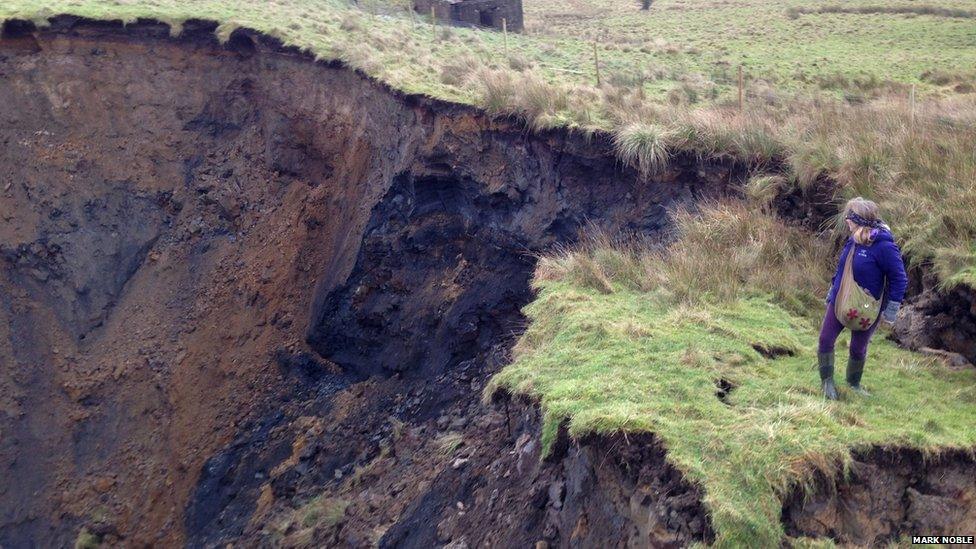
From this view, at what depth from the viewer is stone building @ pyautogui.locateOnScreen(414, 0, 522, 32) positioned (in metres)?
25.3

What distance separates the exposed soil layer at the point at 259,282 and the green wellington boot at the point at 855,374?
2736mm

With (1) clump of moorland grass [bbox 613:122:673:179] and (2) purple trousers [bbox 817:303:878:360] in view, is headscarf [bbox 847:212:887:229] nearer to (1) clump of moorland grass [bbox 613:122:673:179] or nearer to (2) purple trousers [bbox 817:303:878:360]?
(2) purple trousers [bbox 817:303:878:360]

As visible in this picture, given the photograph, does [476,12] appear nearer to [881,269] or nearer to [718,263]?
[718,263]

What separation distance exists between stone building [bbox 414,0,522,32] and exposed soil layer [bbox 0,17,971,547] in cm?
1085

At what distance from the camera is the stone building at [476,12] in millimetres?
25281

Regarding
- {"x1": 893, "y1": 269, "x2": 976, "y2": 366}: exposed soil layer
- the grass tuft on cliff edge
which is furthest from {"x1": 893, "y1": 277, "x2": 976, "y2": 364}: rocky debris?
the grass tuft on cliff edge

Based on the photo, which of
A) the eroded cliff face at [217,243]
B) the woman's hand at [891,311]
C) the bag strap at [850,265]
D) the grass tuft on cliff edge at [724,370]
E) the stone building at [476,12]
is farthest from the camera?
the stone building at [476,12]

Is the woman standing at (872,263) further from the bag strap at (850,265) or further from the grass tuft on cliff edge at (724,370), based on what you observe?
the grass tuft on cliff edge at (724,370)

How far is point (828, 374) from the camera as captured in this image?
5.99m

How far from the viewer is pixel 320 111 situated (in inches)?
589

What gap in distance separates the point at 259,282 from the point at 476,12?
14784 mm

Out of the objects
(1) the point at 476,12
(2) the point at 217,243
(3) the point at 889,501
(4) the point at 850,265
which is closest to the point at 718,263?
(4) the point at 850,265

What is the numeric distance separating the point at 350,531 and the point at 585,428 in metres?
4.34

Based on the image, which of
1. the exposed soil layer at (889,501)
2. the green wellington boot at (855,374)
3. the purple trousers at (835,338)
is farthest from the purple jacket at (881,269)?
the exposed soil layer at (889,501)
